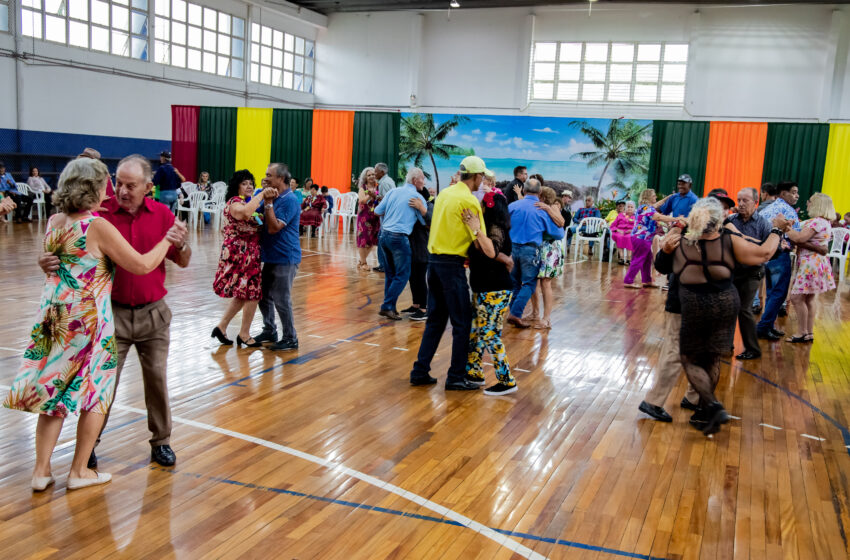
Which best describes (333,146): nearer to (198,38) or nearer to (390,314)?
(198,38)

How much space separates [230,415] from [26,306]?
354 cm

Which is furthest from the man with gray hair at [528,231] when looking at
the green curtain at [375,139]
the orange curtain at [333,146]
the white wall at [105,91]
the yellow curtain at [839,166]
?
the orange curtain at [333,146]

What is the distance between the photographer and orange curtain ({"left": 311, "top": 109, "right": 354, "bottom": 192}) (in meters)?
18.7

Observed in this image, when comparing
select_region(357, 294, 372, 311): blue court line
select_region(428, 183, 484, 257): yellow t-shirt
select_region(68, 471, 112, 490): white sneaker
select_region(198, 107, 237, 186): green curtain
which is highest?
select_region(198, 107, 237, 186): green curtain

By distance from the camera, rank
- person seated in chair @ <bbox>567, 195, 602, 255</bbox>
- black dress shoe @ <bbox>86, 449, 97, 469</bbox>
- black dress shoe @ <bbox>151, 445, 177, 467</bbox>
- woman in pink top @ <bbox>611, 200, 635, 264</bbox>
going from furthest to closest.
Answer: person seated in chair @ <bbox>567, 195, 602, 255</bbox>, woman in pink top @ <bbox>611, 200, 635, 264</bbox>, black dress shoe @ <bbox>151, 445, 177, 467</bbox>, black dress shoe @ <bbox>86, 449, 97, 469</bbox>

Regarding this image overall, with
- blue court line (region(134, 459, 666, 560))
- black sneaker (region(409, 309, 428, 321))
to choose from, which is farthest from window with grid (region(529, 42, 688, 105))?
blue court line (region(134, 459, 666, 560))

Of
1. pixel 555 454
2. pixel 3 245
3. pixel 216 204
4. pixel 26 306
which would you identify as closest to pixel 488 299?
pixel 555 454

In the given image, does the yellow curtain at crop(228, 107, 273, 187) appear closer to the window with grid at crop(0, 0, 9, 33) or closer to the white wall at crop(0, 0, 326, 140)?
the white wall at crop(0, 0, 326, 140)

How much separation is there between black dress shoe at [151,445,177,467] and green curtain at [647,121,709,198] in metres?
14.9

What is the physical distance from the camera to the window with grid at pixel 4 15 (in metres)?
14.1

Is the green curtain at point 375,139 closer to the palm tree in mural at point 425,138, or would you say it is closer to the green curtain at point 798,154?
the palm tree in mural at point 425,138

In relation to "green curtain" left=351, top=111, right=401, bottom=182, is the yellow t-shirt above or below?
below

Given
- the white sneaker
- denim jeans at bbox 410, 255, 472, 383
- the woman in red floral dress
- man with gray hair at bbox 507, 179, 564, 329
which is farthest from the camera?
man with gray hair at bbox 507, 179, 564, 329

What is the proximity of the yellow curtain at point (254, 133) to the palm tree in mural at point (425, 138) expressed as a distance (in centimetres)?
370
